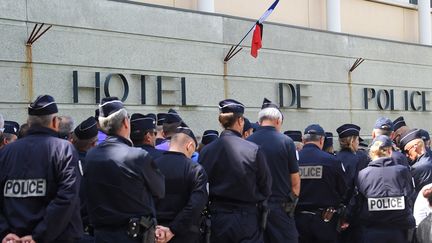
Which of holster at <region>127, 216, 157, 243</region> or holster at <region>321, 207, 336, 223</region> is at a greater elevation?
holster at <region>127, 216, 157, 243</region>

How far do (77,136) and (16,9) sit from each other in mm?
4479

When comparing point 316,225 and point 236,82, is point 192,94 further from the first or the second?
point 316,225

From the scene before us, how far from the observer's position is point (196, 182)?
21.3 feet

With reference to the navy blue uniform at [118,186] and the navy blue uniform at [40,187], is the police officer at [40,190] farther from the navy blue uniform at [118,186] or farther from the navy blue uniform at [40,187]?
the navy blue uniform at [118,186]

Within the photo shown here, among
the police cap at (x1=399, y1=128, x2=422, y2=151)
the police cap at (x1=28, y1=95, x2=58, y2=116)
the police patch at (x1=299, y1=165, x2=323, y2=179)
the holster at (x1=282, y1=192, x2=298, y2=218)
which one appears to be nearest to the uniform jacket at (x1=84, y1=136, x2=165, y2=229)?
the police cap at (x1=28, y1=95, x2=58, y2=116)

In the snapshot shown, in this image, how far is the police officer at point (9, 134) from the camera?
7453 millimetres

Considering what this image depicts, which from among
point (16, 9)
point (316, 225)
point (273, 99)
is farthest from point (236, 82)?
point (316, 225)

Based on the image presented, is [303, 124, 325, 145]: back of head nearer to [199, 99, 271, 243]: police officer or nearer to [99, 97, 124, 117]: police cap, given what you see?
[199, 99, 271, 243]: police officer

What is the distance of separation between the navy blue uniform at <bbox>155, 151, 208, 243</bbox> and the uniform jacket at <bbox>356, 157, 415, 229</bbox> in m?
2.26

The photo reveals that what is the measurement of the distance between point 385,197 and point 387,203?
0.07 m

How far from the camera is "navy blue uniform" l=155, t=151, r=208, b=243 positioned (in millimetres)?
6473

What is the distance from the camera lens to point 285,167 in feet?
24.7

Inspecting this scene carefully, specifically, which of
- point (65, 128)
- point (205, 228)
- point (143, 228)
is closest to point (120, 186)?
point (143, 228)

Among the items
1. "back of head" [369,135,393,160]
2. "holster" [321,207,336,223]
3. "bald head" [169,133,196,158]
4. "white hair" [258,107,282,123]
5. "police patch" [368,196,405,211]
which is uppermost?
"white hair" [258,107,282,123]
